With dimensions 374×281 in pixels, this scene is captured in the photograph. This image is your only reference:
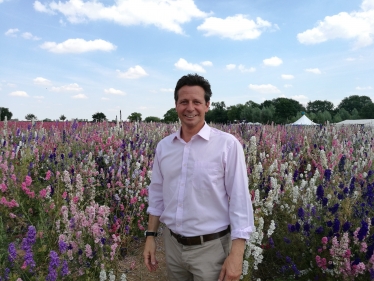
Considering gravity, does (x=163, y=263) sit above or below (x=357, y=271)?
below

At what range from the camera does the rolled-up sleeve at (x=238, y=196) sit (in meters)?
1.75

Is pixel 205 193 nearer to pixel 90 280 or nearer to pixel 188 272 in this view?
pixel 188 272

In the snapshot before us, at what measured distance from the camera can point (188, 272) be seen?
6.84ft

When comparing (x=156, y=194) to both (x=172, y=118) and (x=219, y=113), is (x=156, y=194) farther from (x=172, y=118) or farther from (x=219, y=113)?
(x=219, y=113)

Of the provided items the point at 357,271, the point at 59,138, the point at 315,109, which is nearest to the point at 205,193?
the point at 357,271

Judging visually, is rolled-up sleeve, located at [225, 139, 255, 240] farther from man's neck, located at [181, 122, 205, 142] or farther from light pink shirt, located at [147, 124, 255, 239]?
man's neck, located at [181, 122, 205, 142]

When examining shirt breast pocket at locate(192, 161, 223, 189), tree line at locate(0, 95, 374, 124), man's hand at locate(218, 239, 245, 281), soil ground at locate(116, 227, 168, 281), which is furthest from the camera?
tree line at locate(0, 95, 374, 124)

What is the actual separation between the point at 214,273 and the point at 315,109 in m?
99.8

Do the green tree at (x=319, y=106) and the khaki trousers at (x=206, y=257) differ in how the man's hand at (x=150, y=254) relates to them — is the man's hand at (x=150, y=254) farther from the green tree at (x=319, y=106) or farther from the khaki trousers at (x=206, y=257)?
the green tree at (x=319, y=106)

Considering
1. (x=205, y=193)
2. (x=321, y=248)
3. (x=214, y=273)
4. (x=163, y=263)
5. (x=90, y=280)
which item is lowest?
(x=163, y=263)

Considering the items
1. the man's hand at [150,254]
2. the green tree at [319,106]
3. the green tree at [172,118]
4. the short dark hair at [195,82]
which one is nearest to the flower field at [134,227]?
the man's hand at [150,254]

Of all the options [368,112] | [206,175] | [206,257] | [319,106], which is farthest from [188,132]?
[319,106]

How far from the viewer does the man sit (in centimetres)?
180

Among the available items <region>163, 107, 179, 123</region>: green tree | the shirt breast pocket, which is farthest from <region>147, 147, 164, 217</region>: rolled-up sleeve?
<region>163, 107, 179, 123</region>: green tree
